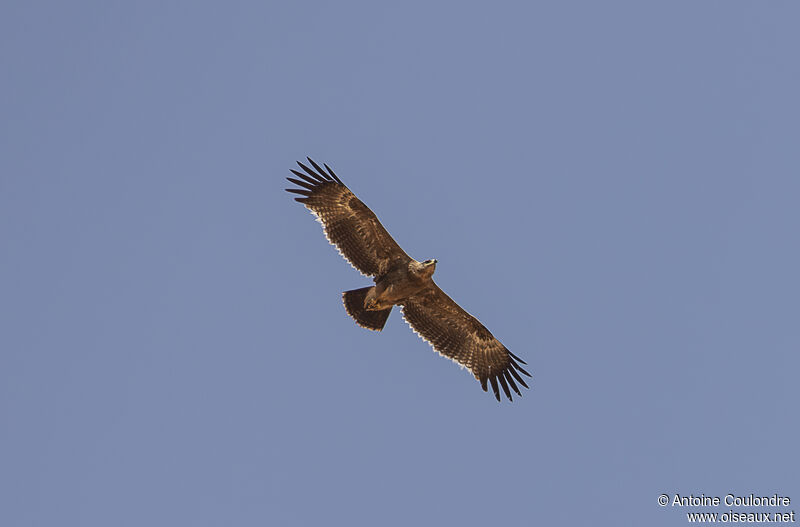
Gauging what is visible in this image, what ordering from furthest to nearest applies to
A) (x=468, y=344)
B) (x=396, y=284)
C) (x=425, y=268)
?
(x=468, y=344) → (x=396, y=284) → (x=425, y=268)

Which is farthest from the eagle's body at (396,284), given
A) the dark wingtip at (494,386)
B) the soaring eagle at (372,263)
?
the dark wingtip at (494,386)

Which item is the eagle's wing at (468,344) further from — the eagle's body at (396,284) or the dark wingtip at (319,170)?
the dark wingtip at (319,170)

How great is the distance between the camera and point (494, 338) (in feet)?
54.6

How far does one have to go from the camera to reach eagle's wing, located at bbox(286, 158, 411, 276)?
15365mm

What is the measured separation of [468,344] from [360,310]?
2.75 m

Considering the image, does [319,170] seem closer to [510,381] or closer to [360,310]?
[360,310]

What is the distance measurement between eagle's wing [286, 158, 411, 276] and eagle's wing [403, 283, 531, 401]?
1397mm

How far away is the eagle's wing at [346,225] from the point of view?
15.4m

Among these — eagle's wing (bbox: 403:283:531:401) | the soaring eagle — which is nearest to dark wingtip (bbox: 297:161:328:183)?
the soaring eagle

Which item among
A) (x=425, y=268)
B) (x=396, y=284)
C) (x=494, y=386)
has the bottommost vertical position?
(x=494, y=386)

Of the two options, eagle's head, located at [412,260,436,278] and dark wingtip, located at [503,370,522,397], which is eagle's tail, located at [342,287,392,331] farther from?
dark wingtip, located at [503,370,522,397]

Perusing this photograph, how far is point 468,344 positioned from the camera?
658 inches

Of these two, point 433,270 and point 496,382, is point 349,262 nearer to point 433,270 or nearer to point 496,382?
point 433,270

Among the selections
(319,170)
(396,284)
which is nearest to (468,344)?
(396,284)
